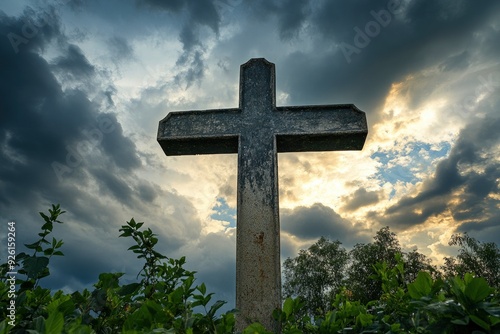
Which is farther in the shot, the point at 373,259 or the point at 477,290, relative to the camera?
the point at 373,259

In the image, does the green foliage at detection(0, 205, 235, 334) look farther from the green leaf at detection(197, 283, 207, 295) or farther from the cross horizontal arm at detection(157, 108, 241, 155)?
the cross horizontal arm at detection(157, 108, 241, 155)

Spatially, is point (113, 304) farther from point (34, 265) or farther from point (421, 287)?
point (421, 287)

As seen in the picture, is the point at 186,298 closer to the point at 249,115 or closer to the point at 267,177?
the point at 267,177

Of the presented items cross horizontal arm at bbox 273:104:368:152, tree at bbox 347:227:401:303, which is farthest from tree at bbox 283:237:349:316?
cross horizontal arm at bbox 273:104:368:152

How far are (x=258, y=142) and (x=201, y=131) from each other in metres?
0.80

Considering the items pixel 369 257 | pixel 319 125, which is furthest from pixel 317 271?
pixel 319 125

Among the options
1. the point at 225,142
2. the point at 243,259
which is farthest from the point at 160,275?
the point at 225,142

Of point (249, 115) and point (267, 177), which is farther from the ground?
point (249, 115)

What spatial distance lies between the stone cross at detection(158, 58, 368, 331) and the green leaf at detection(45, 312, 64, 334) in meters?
2.66

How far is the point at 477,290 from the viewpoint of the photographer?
3.41 ft

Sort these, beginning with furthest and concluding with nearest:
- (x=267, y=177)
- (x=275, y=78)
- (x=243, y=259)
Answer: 1. (x=275, y=78)
2. (x=267, y=177)
3. (x=243, y=259)

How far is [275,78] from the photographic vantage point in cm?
475

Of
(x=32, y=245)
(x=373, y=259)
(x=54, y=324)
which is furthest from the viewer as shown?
(x=373, y=259)

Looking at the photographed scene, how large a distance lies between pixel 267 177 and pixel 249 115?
95cm
